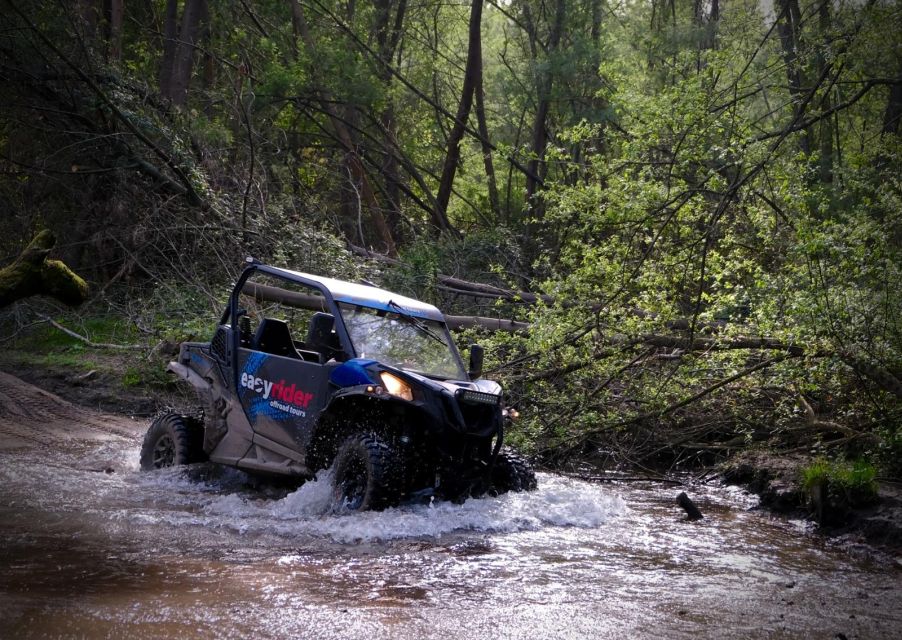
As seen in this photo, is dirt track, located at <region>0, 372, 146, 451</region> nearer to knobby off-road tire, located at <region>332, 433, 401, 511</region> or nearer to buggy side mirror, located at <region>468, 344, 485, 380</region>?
knobby off-road tire, located at <region>332, 433, 401, 511</region>

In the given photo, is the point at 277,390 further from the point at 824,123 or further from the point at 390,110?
the point at 390,110

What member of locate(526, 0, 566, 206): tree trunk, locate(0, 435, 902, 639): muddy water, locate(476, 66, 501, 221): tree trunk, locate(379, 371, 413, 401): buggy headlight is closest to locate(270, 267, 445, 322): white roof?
locate(379, 371, 413, 401): buggy headlight

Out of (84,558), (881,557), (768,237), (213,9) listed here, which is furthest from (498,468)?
(213,9)

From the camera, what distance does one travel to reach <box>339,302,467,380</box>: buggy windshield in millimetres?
7043

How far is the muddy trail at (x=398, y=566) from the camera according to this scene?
13.2 ft

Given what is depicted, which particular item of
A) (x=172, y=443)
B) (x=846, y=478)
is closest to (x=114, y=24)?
(x=172, y=443)

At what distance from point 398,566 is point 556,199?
7.62m

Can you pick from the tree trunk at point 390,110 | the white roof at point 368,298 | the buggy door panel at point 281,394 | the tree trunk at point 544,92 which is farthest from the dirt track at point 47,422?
the tree trunk at point 544,92

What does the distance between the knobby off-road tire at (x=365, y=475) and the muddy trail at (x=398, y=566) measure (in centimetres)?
13

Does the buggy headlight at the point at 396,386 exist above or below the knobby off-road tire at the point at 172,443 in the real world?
above

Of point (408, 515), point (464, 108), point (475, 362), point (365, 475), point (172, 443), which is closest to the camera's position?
point (408, 515)

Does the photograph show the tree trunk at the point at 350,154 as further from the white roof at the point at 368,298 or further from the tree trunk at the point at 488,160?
the white roof at the point at 368,298

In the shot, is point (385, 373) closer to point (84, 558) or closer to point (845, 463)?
point (84, 558)

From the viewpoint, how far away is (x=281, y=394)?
23.2 feet
